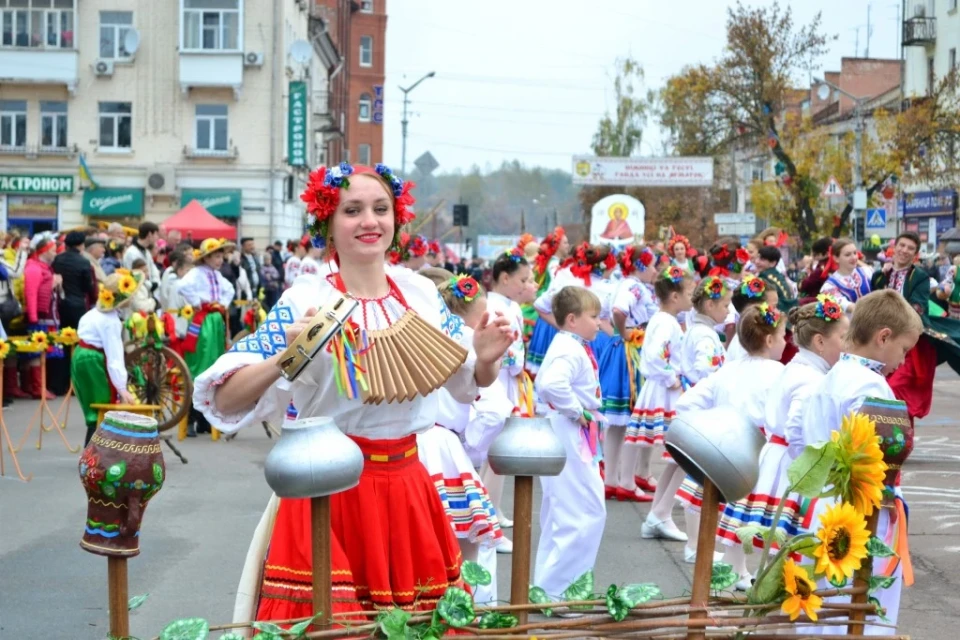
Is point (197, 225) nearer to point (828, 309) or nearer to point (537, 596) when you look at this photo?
point (828, 309)

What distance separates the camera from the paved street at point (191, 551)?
6.73m

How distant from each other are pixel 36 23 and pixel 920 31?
103ft

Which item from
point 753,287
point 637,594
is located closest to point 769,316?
point 753,287

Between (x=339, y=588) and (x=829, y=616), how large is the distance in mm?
1260

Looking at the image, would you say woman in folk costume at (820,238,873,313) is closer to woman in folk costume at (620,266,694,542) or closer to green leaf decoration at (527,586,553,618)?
woman in folk costume at (620,266,694,542)

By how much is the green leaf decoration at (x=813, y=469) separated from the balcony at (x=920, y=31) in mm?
49757

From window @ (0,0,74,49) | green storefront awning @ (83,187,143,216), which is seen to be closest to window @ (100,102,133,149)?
green storefront awning @ (83,187,143,216)

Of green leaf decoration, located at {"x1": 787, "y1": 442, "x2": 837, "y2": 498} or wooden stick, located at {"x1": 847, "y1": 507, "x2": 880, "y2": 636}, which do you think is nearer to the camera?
green leaf decoration, located at {"x1": 787, "y1": 442, "x2": 837, "y2": 498}

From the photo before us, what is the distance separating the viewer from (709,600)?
11.0ft

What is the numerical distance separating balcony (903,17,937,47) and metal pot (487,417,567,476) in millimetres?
49919

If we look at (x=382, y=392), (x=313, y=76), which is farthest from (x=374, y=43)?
(x=382, y=392)

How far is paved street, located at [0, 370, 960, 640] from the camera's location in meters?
6.73

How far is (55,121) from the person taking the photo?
41438 mm

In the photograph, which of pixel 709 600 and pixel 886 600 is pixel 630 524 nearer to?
pixel 886 600
